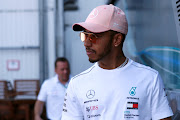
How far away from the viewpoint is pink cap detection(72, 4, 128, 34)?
180 centimetres

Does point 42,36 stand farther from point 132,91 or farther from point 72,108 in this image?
point 132,91

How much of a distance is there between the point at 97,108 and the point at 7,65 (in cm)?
672

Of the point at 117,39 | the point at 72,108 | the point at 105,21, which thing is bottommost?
the point at 72,108

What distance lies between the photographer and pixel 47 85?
14.1 feet

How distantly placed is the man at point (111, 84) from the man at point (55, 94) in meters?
2.21

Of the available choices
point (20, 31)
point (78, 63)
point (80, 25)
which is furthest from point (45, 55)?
point (80, 25)

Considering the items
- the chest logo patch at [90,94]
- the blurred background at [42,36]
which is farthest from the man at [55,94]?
the chest logo patch at [90,94]

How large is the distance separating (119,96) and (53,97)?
2474mm

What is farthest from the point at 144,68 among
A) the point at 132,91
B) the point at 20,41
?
the point at 20,41

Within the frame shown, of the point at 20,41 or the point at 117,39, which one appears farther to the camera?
the point at 20,41

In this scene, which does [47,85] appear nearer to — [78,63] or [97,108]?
[78,63]

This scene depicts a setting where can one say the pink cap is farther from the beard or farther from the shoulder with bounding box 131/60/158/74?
the shoulder with bounding box 131/60/158/74

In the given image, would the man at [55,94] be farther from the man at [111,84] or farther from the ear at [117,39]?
the ear at [117,39]

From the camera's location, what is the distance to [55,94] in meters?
4.17
